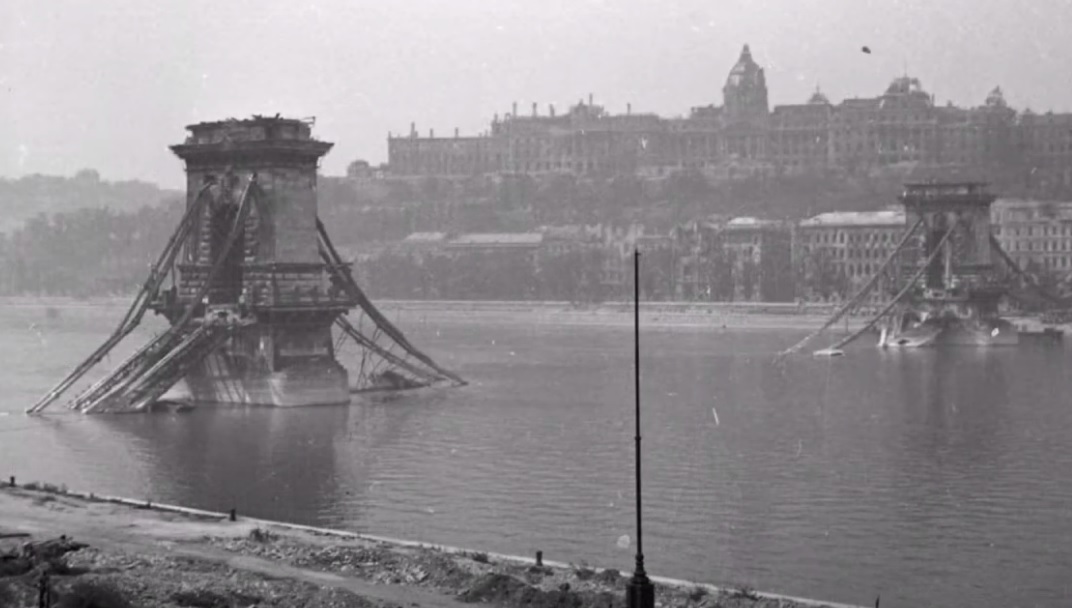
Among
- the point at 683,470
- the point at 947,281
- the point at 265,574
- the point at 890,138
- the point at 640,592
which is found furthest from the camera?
the point at 890,138

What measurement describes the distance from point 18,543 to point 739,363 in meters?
56.4

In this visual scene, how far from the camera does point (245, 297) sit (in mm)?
55469

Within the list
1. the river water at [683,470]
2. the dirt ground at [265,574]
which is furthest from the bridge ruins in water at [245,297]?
the dirt ground at [265,574]

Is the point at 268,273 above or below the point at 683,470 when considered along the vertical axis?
above

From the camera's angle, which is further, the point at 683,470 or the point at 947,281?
the point at 947,281

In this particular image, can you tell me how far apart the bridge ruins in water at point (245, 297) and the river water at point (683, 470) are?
5.24ft

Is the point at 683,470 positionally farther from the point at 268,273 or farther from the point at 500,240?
the point at 500,240

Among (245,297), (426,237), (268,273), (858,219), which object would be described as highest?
(858,219)

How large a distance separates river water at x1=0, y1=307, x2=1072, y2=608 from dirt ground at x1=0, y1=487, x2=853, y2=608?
12.4 feet

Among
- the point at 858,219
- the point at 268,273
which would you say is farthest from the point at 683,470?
the point at 858,219

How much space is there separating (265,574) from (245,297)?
3121 cm

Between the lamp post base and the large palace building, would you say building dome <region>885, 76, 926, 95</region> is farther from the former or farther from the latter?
the lamp post base

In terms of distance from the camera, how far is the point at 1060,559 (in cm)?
3022

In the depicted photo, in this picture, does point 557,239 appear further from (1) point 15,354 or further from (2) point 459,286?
(1) point 15,354
